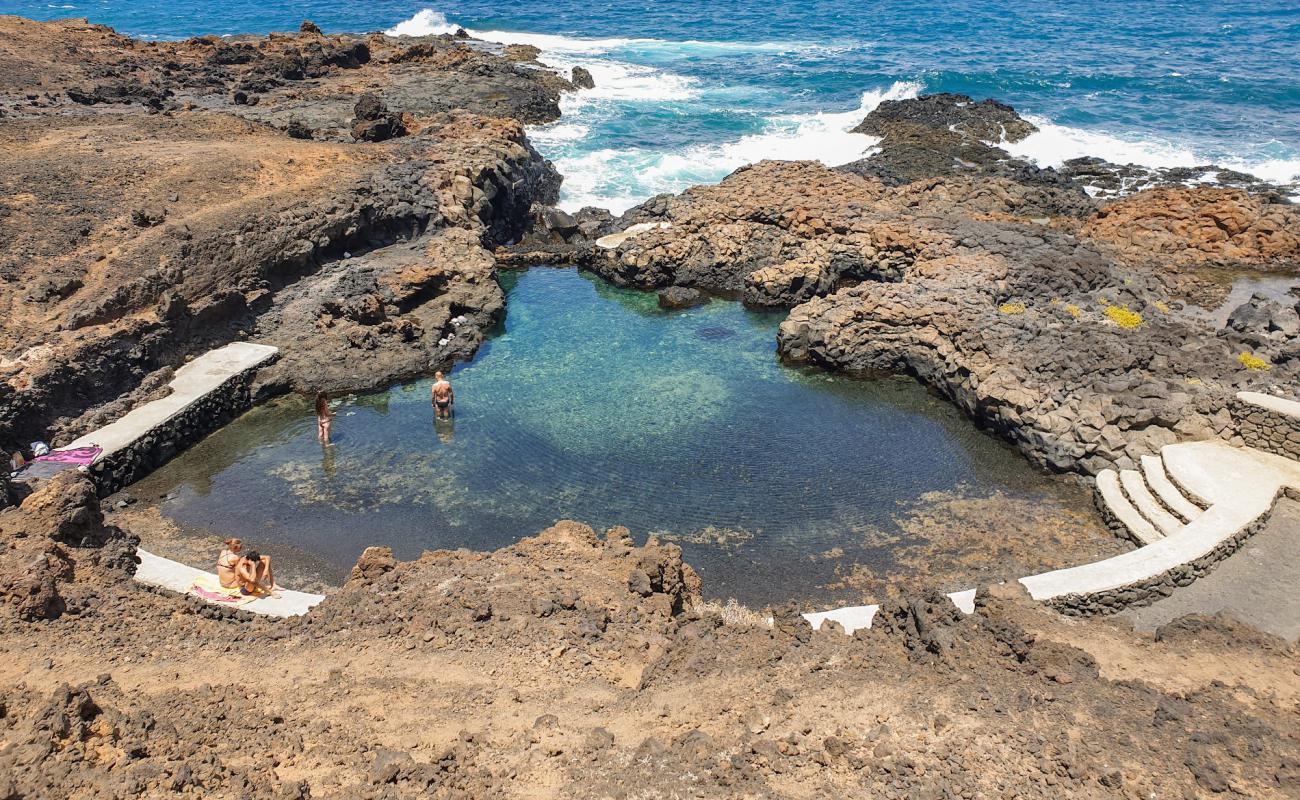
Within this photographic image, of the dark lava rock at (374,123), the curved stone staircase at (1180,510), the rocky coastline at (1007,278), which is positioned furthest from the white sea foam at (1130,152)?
the dark lava rock at (374,123)

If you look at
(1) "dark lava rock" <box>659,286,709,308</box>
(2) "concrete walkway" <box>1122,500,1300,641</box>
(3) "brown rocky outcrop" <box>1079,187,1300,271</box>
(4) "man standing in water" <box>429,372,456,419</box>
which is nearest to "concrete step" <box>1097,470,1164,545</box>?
(2) "concrete walkway" <box>1122,500,1300,641</box>

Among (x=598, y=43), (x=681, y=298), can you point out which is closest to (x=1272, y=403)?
(x=681, y=298)

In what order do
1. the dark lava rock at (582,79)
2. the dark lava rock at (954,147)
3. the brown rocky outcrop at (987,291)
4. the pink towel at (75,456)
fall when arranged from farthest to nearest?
the dark lava rock at (582,79)
the dark lava rock at (954,147)
the brown rocky outcrop at (987,291)
the pink towel at (75,456)

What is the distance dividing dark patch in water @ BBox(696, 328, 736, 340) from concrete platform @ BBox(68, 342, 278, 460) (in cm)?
1116

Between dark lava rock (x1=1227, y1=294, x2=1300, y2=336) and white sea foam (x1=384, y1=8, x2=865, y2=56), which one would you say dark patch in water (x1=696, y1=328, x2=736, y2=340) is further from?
white sea foam (x1=384, y1=8, x2=865, y2=56)

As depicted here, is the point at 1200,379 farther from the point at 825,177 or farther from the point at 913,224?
the point at 825,177

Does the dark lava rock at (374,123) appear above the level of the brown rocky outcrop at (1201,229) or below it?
above

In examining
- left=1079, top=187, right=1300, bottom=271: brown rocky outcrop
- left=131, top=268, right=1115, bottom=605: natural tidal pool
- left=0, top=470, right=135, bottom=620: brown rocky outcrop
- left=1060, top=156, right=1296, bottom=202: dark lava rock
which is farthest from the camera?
left=1060, top=156, right=1296, bottom=202: dark lava rock

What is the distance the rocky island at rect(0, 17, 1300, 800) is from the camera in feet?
31.8

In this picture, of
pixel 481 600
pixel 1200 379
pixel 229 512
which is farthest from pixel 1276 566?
pixel 229 512

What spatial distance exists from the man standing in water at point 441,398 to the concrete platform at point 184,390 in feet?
15.1

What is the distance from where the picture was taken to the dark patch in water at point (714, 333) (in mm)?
25125

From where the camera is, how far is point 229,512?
1758 cm

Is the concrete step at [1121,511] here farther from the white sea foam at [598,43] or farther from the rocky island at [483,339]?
the white sea foam at [598,43]
